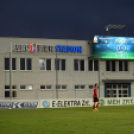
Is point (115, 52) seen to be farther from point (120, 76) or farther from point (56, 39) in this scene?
point (56, 39)

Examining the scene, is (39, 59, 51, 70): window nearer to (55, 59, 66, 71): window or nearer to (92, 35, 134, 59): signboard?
(55, 59, 66, 71): window

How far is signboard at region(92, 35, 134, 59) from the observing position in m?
48.4

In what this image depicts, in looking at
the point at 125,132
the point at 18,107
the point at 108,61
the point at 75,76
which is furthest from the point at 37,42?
the point at 125,132

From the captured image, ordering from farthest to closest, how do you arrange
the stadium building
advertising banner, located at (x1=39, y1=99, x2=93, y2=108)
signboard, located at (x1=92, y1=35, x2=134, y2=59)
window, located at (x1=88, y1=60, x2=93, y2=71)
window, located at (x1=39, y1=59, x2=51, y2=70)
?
window, located at (x1=88, y1=60, x2=93, y2=71)
signboard, located at (x1=92, y1=35, x2=134, y2=59)
window, located at (x1=39, y1=59, x2=51, y2=70)
the stadium building
advertising banner, located at (x1=39, y1=99, x2=93, y2=108)

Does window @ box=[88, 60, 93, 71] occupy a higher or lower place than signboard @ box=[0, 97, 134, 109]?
higher

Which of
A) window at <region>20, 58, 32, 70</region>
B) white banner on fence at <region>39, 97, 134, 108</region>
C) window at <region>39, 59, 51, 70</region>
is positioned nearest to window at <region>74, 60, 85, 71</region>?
window at <region>39, 59, 51, 70</region>

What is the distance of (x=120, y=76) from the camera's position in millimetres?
51000

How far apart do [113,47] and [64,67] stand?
763cm

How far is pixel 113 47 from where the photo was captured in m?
49.2

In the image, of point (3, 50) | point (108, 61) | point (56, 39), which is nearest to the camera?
point (3, 50)

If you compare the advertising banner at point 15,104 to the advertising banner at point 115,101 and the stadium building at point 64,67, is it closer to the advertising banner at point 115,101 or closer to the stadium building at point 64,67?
the advertising banner at point 115,101

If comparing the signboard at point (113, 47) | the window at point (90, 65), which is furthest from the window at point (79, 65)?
the signboard at point (113, 47)

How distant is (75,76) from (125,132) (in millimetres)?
37547

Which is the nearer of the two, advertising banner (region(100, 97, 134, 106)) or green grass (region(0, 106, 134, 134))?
green grass (region(0, 106, 134, 134))
